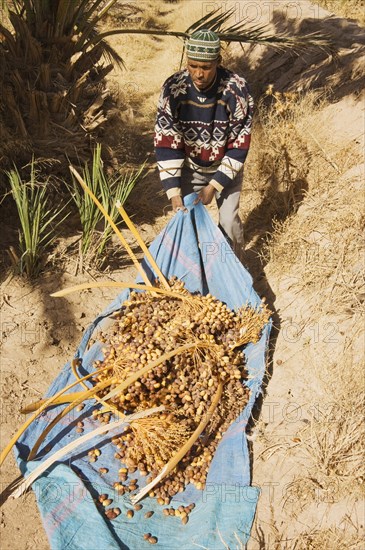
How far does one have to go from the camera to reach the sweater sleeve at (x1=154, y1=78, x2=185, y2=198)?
3090 mm

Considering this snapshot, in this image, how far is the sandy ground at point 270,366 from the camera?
2.48 meters

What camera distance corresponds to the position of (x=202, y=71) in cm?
289

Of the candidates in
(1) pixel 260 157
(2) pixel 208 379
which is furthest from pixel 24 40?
(2) pixel 208 379

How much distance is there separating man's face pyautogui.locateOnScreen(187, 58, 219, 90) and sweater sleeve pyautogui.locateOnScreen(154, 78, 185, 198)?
0.60 feet

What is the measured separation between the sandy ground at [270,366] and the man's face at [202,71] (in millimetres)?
1393

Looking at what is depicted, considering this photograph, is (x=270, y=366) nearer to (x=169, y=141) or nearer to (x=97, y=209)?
(x=169, y=141)

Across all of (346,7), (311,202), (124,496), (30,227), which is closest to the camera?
(124,496)

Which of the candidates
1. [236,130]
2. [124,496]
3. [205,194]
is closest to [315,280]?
[205,194]

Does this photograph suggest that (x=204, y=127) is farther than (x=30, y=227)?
No

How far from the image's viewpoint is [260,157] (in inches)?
188

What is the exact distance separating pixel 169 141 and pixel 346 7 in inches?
217

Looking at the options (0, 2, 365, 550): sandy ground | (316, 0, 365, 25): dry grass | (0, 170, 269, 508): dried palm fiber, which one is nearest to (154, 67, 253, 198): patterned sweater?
(0, 170, 269, 508): dried palm fiber

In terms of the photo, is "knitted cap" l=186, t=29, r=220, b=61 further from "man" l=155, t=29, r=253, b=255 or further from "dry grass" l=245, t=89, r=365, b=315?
"dry grass" l=245, t=89, r=365, b=315

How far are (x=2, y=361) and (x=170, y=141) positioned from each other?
65.6 inches
